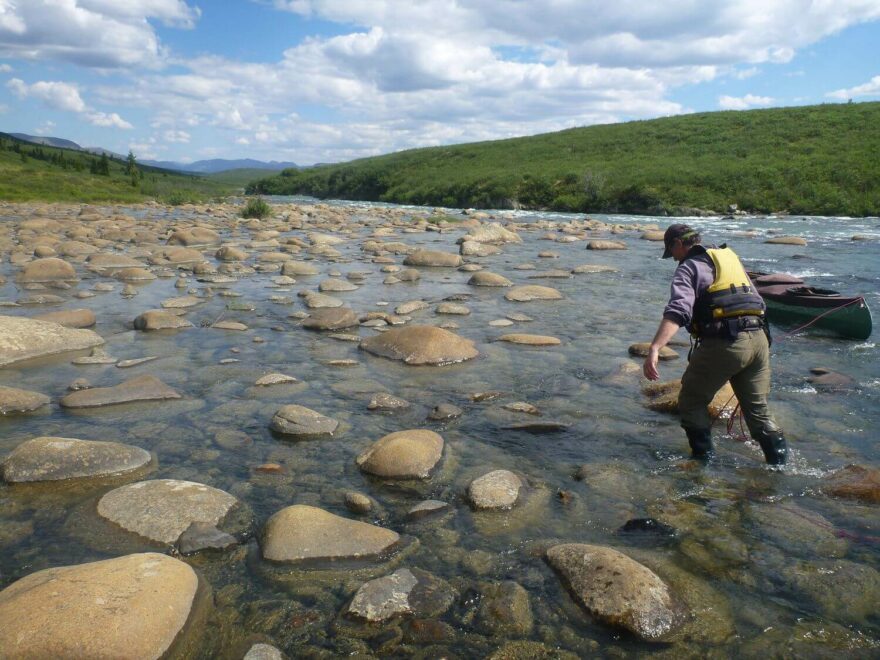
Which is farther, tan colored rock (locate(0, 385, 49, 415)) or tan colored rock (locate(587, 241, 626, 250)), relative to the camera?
tan colored rock (locate(587, 241, 626, 250))

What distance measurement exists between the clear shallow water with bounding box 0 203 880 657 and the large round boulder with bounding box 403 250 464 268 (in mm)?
7413

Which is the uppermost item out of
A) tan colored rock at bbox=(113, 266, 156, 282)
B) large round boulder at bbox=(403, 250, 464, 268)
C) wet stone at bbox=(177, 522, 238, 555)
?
large round boulder at bbox=(403, 250, 464, 268)

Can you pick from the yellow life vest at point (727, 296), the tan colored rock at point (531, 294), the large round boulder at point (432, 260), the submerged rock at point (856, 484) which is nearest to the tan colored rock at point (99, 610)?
the yellow life vest at point (727, 296)

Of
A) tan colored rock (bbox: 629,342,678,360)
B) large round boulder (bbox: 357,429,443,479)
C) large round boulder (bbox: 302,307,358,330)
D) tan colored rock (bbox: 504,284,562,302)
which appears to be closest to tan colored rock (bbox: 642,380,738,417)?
tan colored rock (bbox: 629,342,678,360)

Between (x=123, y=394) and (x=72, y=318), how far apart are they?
15.0 feet

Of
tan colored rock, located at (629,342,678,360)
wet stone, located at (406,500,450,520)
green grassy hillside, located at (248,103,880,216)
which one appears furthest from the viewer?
green grassy hillside, located at (248,103,880,216)

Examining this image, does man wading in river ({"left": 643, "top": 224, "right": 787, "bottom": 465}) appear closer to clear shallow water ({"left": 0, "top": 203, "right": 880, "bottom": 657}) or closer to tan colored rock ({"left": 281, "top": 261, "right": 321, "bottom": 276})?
clear shallow water ({"left": 0, "top": 203, "right": 880, "bottom": 657})

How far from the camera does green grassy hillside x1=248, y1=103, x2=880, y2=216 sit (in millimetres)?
43531

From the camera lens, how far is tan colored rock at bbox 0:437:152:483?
219 inches

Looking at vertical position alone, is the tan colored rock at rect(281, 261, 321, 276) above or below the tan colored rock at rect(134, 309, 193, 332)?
above

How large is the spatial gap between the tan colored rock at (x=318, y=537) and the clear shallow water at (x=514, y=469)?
220 millimetres

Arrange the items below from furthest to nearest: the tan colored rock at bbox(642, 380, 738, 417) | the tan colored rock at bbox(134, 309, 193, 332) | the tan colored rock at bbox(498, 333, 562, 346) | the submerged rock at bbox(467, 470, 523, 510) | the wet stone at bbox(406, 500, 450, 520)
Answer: the tan colored rock at bbox(134, 309, 193, 332)
the tan colored rock at bbox(498, 333, 562, 346)
the tan colored rock at bbox(642, 380, 738, 417)
the submerged rock at bbox(467, 470, 523, 510)
the wet stone at bbox(406, 500, 450, 520)

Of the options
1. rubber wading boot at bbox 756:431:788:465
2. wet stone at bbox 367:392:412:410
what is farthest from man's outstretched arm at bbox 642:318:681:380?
wet stone at bbox 367:392:412:410

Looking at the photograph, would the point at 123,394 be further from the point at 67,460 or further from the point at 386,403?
the point at 386,403
